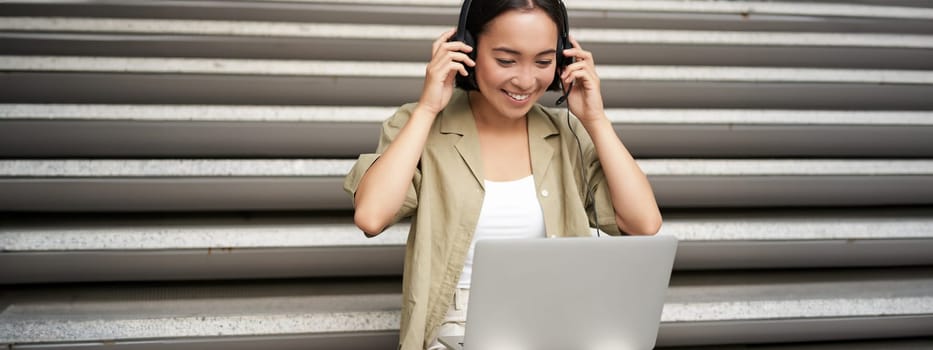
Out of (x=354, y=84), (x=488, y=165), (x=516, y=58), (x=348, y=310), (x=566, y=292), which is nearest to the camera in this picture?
(x=566, y=292)

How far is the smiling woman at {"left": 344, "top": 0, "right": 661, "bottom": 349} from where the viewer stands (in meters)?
1.27

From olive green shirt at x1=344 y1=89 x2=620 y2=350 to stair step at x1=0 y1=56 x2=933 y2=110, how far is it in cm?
107

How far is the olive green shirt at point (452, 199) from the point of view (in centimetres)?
132

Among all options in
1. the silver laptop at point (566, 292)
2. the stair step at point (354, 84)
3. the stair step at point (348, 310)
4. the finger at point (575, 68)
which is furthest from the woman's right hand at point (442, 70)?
the stair step at point (354, 84)

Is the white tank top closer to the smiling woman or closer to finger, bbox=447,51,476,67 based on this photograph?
the smiling woman

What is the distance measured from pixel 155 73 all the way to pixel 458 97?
1.35m

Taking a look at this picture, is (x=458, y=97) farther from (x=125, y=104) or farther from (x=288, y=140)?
(x=125, y=104)

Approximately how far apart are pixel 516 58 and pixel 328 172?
107 cm

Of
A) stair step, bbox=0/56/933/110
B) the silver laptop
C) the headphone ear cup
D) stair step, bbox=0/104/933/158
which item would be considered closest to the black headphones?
the headphone ear cup

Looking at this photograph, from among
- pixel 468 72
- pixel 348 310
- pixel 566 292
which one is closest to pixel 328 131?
pixel 348 310

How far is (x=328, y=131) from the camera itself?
7.45ft

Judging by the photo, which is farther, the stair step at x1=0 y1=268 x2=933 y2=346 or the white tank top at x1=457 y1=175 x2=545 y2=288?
the stair step at x1=0 y1=268 x2=933 y2=346

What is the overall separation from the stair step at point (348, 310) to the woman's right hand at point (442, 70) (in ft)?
2.87

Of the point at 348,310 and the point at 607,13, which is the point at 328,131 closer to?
the point at 348,310
